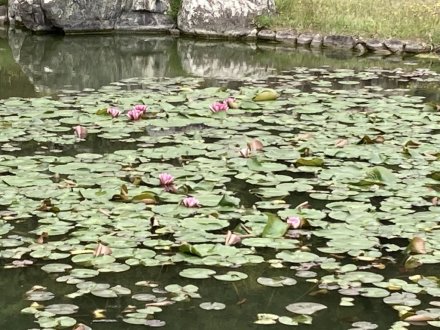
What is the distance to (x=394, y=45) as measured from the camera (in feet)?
35.5

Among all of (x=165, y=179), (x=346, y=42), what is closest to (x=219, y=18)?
(x=346, y=42)

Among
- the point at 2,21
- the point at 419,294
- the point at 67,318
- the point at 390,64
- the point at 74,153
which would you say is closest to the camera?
the point at 67,318

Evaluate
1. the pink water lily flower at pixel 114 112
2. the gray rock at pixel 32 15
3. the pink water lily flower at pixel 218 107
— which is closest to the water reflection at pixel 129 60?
the gray rock at pixel 32 15

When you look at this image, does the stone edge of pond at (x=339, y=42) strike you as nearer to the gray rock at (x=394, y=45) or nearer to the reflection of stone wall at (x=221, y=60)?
the gray rock at (x=394, y=45)

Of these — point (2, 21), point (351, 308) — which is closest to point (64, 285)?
point (351, 308)

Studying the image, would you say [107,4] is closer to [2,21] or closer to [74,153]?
[2,21]

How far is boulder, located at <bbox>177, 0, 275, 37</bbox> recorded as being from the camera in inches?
476

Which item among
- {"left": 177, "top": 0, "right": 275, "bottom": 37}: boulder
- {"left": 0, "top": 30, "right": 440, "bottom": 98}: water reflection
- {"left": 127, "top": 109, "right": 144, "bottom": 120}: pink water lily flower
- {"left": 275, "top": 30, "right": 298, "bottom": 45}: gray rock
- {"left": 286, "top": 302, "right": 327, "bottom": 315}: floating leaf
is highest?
{"left": 177, "top": 0, "right": 275, "bottom": 37}: boulder

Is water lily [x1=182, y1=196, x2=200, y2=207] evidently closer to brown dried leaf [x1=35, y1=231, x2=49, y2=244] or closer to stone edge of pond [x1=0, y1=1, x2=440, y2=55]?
brown dried leaf [x1=35, y1=231, x2=49, y2=244]

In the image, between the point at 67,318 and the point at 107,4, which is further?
the point at 107,4

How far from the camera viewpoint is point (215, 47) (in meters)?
11.2

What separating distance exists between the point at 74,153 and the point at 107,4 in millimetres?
7660

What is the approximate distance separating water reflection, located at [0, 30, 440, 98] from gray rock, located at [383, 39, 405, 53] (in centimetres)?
51

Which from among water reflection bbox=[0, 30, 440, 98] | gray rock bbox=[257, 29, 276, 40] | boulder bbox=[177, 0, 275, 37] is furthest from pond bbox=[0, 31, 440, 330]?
boulder bbox=[177, 0, 275, 37]
